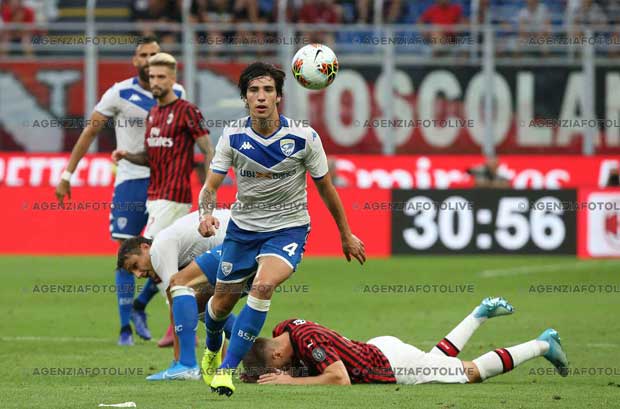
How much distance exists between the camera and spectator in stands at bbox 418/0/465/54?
73.5 ft

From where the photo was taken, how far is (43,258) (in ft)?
65.3

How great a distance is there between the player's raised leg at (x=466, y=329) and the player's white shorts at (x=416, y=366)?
0.28 metres

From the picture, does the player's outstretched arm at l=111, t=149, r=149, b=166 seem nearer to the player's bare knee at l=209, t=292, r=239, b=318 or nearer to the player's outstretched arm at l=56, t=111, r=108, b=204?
the player's outstretched arm at l=56, t=111, r=108, b=204

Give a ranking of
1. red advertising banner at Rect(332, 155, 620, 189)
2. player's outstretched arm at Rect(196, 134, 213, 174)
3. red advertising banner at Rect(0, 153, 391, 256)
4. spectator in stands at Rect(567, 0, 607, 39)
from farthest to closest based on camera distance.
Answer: spectator in stands at Rect(567, 0, 607, 39), red advertising banner at Rect(332, 155, 620, 189), red advertising banner at Rect(0, 153, 391, 256), player's outstretched arm at Rect(196, 134, 213, 174)

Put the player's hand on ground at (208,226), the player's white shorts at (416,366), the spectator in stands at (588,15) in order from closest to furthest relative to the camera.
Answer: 1. the player's hand on ground at (208,226)
2. the player's white shorts at (416,366)
3. the spectator in stands at (588,15)

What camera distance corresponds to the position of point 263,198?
28.1ft

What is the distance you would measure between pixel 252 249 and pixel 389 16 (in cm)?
1486

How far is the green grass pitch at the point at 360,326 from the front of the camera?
8047 millimetres

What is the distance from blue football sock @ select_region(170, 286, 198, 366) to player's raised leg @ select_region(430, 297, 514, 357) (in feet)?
5.48

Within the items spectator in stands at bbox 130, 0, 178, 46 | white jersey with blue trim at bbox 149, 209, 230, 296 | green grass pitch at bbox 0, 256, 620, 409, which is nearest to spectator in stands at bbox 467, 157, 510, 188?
green grass pitch at bbox 0, 256, 620, 409

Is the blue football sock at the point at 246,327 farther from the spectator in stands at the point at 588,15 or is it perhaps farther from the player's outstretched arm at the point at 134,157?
the spectator in stands at the point at 588,15

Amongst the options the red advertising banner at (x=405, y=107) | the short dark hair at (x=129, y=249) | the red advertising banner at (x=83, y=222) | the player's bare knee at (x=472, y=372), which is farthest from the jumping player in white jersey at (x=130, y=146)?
the red advertising banner at (x=405, y=107)

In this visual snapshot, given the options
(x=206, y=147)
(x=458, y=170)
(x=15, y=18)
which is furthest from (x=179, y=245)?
(x=15, y=18)

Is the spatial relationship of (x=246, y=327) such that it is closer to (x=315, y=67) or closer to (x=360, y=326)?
(x=315, y=67)
